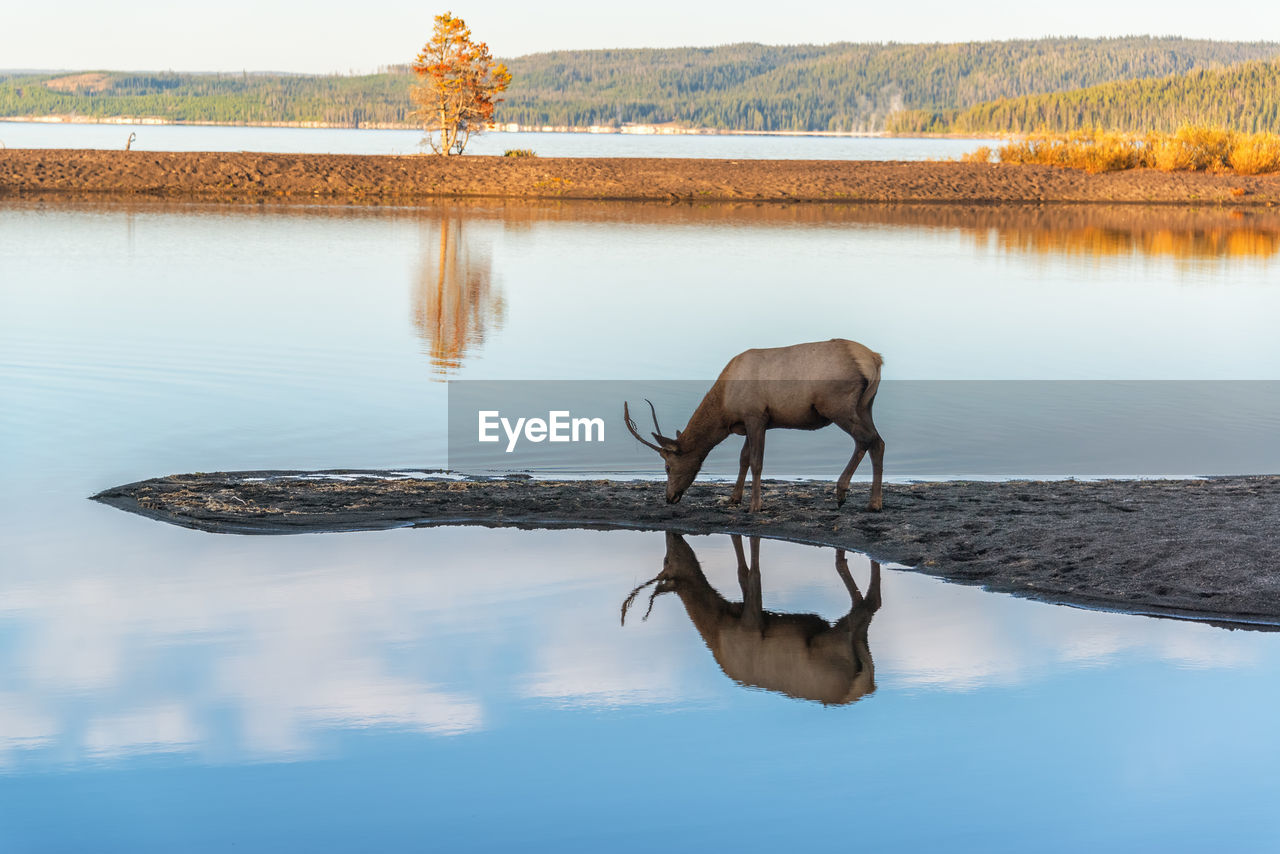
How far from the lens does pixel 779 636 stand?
890cm

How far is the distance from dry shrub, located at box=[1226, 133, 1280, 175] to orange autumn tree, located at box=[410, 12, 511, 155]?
2938 centimetres

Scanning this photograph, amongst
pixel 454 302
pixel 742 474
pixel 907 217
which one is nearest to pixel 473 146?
pixel 907 217

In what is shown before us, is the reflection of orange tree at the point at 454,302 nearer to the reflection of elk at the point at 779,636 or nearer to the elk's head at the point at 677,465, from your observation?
the elk's head at the point at 677,465

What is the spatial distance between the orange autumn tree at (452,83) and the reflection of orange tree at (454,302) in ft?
77.5

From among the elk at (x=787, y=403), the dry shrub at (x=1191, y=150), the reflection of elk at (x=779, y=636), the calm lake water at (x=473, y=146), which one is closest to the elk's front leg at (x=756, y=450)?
the elk at (x=787, y=403)

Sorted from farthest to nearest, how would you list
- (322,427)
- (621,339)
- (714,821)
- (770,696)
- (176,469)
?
(621,339) < (322,427) < (176,469) < (770,696) < (714,821)

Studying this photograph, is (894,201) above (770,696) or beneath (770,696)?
above

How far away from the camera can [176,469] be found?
13094 mm

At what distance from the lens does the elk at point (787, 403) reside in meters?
11.1

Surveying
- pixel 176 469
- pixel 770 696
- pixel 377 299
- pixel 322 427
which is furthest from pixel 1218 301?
pixel 770 696

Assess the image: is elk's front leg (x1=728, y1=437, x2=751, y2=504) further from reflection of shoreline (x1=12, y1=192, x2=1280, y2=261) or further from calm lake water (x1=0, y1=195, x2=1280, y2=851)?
reflection of shoreline (x1=12, y1=192, x2=1280, y2=261)

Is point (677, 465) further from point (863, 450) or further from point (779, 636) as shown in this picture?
point (779, 636)

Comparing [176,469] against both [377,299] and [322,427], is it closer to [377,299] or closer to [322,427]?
[322,427]

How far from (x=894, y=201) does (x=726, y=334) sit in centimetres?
3497
